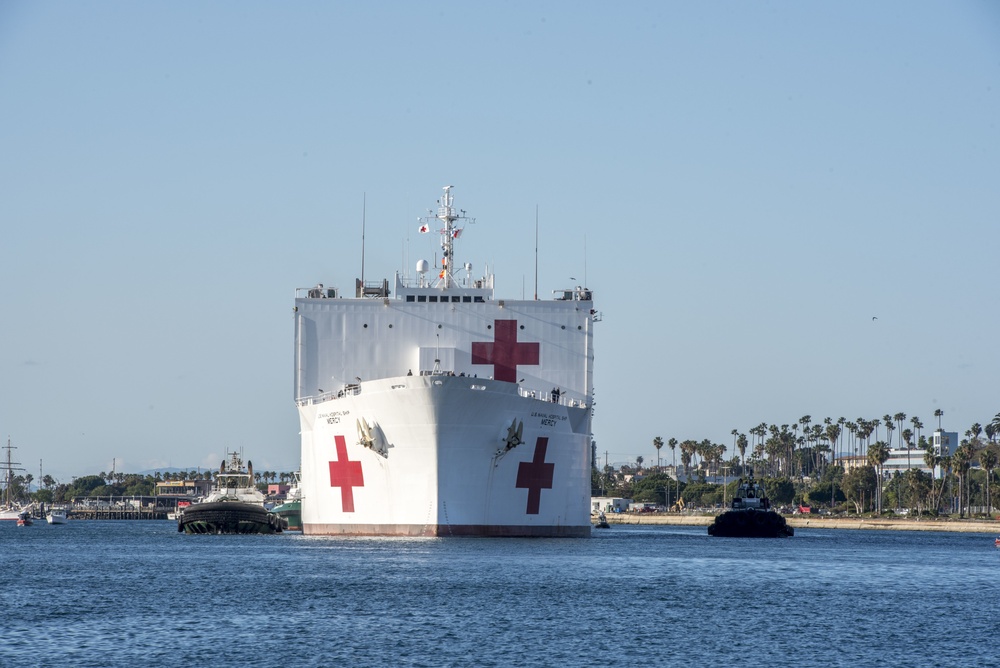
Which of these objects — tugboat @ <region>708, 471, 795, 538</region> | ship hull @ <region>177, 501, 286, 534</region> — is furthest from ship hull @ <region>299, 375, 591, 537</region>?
tugboat @ <region>708, 471, 795, 538</region>

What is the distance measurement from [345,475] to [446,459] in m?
5.02

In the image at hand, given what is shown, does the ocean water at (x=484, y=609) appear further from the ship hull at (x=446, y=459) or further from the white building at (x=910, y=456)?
the white building at (x=910, y=456)

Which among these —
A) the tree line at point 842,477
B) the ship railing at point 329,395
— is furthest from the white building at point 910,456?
the ship railing at point 329,395

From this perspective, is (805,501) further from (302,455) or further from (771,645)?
(771,645)

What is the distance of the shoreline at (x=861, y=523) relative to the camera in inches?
3637

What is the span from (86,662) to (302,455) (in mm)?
28879

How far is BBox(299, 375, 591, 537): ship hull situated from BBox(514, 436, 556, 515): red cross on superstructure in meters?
0.03

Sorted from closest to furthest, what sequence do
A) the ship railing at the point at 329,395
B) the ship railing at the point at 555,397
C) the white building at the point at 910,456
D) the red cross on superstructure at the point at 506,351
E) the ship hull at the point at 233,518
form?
the ship railing at the point at 329,395 < the ship railing at the point at 555,397 < the red cross on superstructure at the point at 506,351 < the ship hull at the point at 233,518 < the white building at the point at 910,456

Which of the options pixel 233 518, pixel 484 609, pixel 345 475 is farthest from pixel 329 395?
pixel 484 609

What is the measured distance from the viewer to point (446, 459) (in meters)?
40.8

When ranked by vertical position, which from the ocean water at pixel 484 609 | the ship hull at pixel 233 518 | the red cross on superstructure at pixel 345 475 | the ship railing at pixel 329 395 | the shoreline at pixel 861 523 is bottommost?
Answer: the shoreline at pixel 861 523

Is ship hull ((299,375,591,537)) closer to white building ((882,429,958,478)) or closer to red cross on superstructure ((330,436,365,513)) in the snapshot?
red cross on superstructure ((330,436,365,513))

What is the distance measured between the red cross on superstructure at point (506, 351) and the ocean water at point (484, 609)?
6.66m

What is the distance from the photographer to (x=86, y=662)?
20.1m
